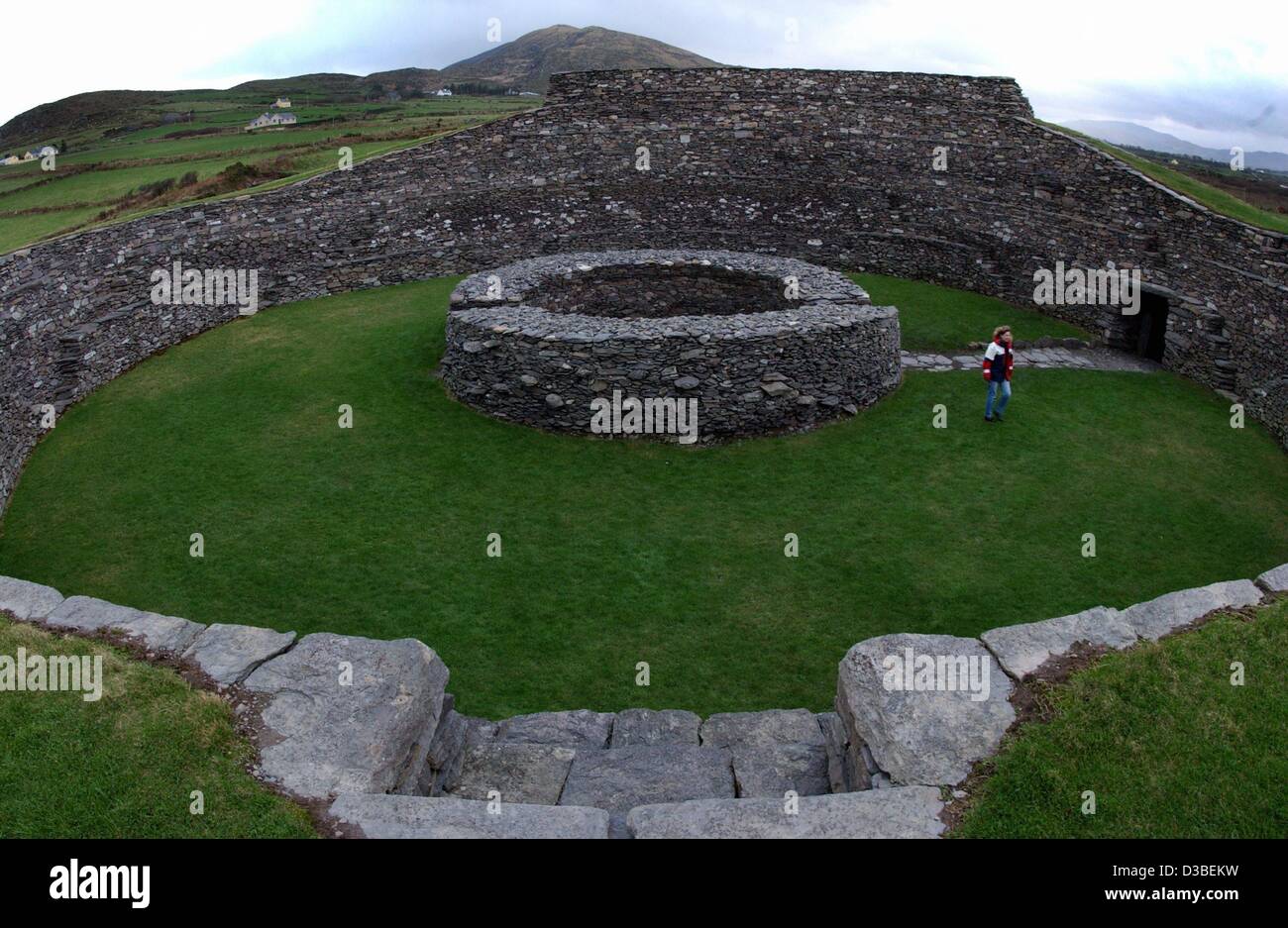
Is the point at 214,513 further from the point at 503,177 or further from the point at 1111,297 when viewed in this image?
the point at 1111,297

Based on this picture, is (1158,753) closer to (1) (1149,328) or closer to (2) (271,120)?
(1) (1149,328)

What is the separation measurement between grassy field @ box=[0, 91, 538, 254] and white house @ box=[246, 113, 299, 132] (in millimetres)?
626

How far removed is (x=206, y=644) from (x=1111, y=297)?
17327mm

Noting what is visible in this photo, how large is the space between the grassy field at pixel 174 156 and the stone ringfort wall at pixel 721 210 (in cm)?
162

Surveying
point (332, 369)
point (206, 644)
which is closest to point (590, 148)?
point (332, 369)

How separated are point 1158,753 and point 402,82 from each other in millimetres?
77575

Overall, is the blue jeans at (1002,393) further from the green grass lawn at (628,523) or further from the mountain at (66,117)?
the mountain at (66,117)

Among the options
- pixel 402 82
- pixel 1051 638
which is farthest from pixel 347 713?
pixel 402 82

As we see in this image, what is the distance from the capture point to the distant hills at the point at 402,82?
128ft

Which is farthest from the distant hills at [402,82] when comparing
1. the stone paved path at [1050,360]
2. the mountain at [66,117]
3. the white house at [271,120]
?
the stone paved path at [1050,360]

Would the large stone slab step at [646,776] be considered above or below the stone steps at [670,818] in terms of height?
below

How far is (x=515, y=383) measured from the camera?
1373 centimetres

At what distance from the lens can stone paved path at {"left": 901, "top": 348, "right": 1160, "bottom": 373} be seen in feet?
53.9

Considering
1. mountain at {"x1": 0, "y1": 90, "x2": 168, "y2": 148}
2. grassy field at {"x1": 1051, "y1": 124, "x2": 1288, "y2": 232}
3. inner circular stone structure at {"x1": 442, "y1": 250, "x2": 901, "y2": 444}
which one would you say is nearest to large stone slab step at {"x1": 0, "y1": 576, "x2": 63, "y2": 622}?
inner circular stone structure at {"x1": 442, "y1": 250, "x2": 901, "y2": 444}
